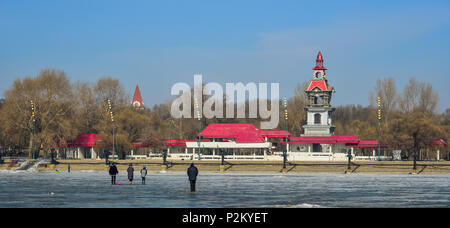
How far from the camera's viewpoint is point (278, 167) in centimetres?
8150

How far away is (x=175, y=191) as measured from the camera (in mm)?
43906

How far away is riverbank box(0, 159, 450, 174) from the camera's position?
255 feet

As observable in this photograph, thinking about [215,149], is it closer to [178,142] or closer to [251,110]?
[178,142]

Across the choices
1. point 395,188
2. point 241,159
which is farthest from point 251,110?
point 395,188

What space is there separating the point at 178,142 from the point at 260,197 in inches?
2720

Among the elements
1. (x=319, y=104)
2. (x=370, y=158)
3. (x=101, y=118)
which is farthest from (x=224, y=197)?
(x=101, y=118)

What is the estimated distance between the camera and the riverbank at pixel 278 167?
255 ft

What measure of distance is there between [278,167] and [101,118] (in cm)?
4937

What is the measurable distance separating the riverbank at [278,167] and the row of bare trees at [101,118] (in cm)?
1008

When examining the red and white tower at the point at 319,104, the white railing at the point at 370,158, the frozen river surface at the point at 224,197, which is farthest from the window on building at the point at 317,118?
the frozen river surface at the point at 224,197

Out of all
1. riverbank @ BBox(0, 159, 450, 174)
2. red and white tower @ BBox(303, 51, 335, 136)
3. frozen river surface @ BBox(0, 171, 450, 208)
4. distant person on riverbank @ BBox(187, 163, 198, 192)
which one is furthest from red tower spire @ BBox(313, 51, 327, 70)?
distant person on riverbank @ BBox(187, 163, 198, 192)

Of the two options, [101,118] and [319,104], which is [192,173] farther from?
[101,118]

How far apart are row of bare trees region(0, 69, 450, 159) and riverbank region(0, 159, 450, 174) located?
33.1 ft

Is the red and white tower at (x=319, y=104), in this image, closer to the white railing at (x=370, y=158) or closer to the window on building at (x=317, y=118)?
the window on building at (x=317, y=118)
